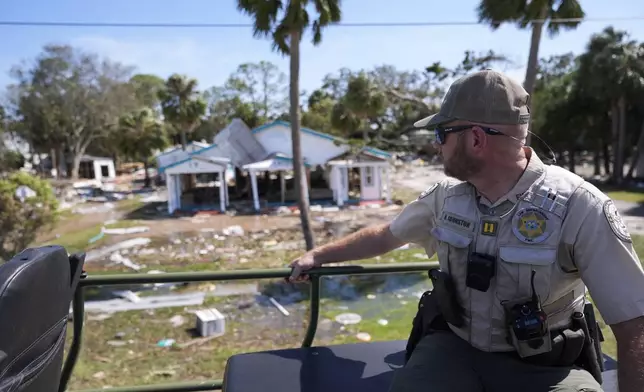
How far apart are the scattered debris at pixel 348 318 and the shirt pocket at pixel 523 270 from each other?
7.81 meters

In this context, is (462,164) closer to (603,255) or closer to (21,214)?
(603,255)

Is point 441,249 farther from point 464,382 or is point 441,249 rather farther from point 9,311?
point 9,311

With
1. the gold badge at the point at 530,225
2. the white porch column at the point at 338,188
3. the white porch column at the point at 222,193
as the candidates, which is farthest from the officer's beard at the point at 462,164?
the white porch column at the point at 338,188

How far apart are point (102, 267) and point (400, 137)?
120 ft

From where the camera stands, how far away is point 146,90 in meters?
67.6

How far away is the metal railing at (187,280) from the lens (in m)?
2.03

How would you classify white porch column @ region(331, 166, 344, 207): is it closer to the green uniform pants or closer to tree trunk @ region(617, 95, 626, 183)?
tree trunk @ region(617, 95, 626, 183)

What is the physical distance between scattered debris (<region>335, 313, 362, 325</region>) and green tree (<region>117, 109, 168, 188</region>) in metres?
27.8

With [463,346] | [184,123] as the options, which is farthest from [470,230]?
[184,123]

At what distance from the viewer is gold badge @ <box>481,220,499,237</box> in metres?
1.74

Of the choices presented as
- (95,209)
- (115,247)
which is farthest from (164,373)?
(95,209)

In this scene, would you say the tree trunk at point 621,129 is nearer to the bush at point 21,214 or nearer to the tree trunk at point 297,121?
the tree trunk at point 297,121

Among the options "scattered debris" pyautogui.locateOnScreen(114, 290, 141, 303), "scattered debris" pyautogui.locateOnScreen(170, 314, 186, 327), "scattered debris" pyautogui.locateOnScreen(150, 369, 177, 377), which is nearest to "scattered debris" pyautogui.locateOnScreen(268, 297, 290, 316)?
"scattered debris" pyautogui.locateOnScreen(170, 314, 186, 327)

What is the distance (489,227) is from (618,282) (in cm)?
43
